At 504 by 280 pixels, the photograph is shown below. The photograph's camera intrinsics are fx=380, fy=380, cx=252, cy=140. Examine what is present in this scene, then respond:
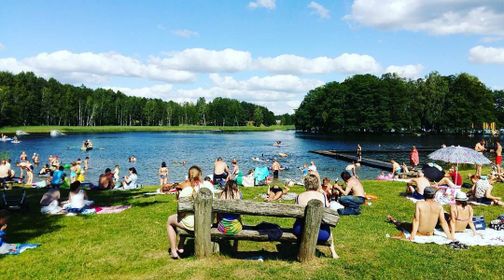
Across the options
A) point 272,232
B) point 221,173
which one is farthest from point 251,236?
point 221,173

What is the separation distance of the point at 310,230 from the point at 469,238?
17.2 feet

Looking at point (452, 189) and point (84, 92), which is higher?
point (84, 92)

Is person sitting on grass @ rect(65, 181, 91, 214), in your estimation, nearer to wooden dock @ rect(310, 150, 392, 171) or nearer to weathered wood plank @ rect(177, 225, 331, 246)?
weathered wood plank @ rect(177, 225, 331, 246)

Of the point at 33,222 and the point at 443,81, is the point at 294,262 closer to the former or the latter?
the point at 33,222

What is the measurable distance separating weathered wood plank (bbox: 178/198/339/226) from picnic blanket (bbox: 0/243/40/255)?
4712 millimetres

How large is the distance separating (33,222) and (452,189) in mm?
15542

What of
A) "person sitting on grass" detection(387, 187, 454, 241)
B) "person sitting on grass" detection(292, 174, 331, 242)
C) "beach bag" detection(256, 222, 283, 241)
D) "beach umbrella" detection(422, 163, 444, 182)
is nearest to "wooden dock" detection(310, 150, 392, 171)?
"beach umbrella" detection(422, 163, 444, 182)

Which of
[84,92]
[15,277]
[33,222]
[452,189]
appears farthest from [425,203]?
[84,92]

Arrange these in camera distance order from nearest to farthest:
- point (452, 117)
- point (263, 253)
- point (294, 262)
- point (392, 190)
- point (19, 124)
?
point (294, 262) → point (263, 253) → point (392, 190) → point (452, 117) → point (19, 124)

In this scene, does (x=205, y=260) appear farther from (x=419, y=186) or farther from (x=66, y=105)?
(x=66, y=105)

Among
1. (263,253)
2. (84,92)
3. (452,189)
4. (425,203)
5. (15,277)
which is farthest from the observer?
(84,92)

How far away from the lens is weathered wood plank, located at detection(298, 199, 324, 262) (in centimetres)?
752

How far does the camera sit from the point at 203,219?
773cm

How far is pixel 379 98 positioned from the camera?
375 ft
